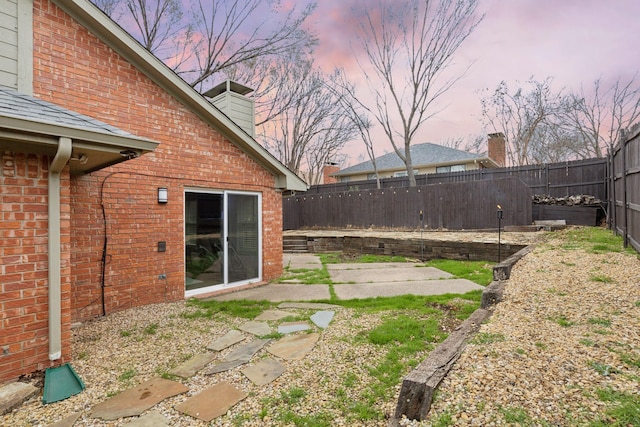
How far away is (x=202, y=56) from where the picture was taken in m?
13.0

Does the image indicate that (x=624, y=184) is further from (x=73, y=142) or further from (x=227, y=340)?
(x=73, y=142)

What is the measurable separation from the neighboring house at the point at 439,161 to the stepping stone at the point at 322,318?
1694cm

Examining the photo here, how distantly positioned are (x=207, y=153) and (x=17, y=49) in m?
2.67

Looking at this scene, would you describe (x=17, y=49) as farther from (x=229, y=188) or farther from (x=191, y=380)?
(x=191, y=380)

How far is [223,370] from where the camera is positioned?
298cm

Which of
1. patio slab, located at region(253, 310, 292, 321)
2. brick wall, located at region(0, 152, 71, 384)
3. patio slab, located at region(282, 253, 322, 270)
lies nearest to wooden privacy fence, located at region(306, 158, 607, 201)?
patio slab, located at region(282, 253, 322, 270)

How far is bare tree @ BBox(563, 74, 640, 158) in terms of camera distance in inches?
622

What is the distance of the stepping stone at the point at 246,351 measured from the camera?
322 cm

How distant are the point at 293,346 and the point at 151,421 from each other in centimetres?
146

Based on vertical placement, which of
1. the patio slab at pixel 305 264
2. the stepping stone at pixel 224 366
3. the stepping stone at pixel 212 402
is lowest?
the stepping stone at pixel 212 402

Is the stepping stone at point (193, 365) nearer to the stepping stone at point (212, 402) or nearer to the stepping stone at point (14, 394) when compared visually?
the stepping stone at point (212, 402)

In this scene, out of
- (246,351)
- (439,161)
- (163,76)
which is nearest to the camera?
(246,351)

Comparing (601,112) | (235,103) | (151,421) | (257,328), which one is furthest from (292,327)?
(601,112)

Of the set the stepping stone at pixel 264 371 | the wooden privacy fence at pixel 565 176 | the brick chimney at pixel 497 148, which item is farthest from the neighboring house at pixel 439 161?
the stepping stone at pixel 264 371
